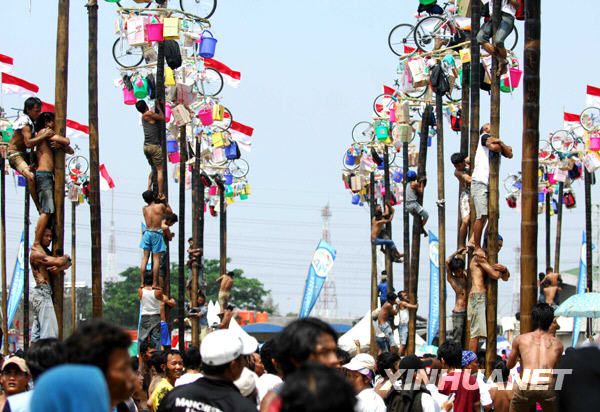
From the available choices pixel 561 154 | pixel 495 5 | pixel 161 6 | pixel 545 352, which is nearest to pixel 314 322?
pixel 545 352

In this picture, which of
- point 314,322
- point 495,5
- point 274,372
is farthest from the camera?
point 495,5

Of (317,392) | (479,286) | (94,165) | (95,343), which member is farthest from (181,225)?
(317,392)

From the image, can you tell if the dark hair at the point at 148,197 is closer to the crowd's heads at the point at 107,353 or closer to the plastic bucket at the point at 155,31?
the plastic bucket at the point at 155,31

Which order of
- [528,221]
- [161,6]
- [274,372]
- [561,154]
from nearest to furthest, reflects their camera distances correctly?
[274,372], [528,221], [161,6], [561,154]

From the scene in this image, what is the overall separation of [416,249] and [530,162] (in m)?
17.6

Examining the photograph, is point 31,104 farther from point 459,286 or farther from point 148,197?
point 459,286

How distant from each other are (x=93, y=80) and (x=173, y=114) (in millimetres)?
7378

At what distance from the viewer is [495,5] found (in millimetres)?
17203

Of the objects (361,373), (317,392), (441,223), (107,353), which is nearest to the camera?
(317,392)

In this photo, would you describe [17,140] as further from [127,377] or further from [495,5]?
[127,377]

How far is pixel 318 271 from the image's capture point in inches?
1357

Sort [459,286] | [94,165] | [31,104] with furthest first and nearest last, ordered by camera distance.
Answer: [459,286]
[94,165]
[31,104]

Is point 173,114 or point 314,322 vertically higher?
point 173,114

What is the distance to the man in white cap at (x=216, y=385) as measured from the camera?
22.6ft
